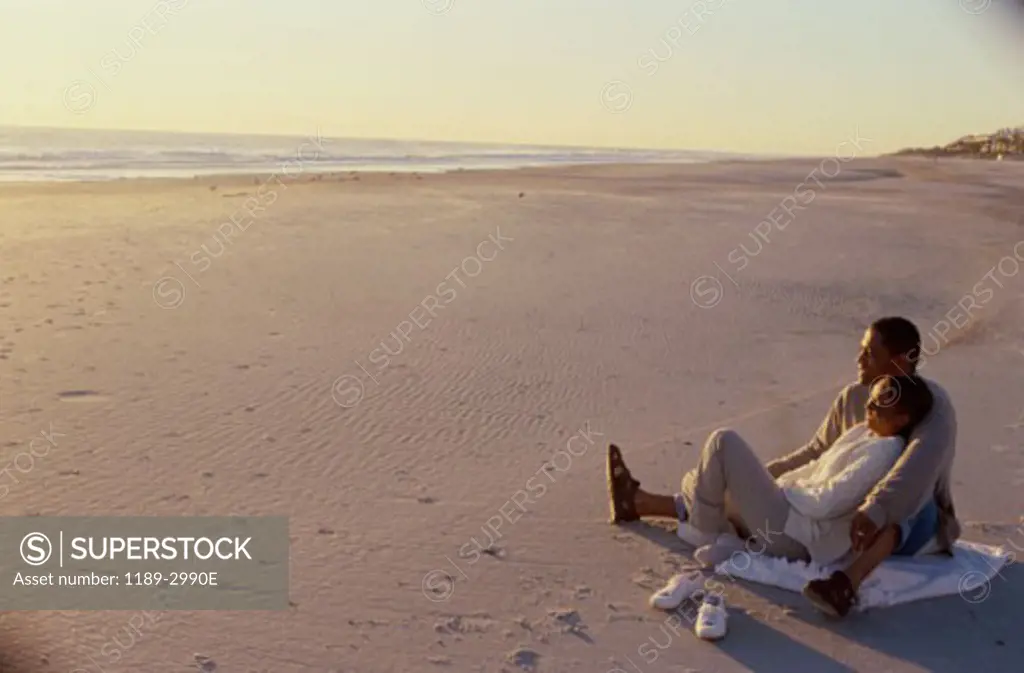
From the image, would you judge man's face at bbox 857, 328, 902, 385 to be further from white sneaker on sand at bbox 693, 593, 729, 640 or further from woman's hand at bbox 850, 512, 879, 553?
white sneaker on sand at bbox 693, 593, 729, 640

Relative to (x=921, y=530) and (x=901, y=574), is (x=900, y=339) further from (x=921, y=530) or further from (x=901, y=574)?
(x=901, y=574)

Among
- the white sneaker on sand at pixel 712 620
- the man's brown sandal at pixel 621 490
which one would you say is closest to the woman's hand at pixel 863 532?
the white sneaker on sand at pixel 712 620

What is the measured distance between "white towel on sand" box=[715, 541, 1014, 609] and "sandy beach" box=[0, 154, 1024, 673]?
0.21 ft

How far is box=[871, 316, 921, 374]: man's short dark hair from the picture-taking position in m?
4.82

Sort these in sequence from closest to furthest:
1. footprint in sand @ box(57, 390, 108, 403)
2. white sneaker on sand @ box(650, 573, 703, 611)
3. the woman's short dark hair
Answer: the woman's short dark hair → white sneaker on sand @ box(650, 573, 703, 611) → footprint in sand @ box(57, 390, 108, 403)

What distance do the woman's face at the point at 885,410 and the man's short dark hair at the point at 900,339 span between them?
0.48ft

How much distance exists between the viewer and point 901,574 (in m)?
4.99

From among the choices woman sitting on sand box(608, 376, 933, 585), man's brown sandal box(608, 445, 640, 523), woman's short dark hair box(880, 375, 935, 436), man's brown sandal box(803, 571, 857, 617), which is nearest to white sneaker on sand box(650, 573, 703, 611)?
woman sitting on sand box(608, 376, 933, 585)

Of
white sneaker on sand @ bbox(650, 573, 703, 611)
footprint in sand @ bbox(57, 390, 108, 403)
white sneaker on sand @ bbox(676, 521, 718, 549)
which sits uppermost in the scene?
footprint in sand @ bbox(57, 390, 108, 403)

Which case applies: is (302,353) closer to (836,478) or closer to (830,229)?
(836,478)

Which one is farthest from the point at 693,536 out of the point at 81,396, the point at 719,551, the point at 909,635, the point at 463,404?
the point at 81,396

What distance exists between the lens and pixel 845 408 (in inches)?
206

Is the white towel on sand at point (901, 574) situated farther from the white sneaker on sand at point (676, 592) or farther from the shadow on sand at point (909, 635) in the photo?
the white sneaker on sand at point (676, 592)

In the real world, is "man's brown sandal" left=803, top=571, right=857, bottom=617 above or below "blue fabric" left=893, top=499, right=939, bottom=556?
below
